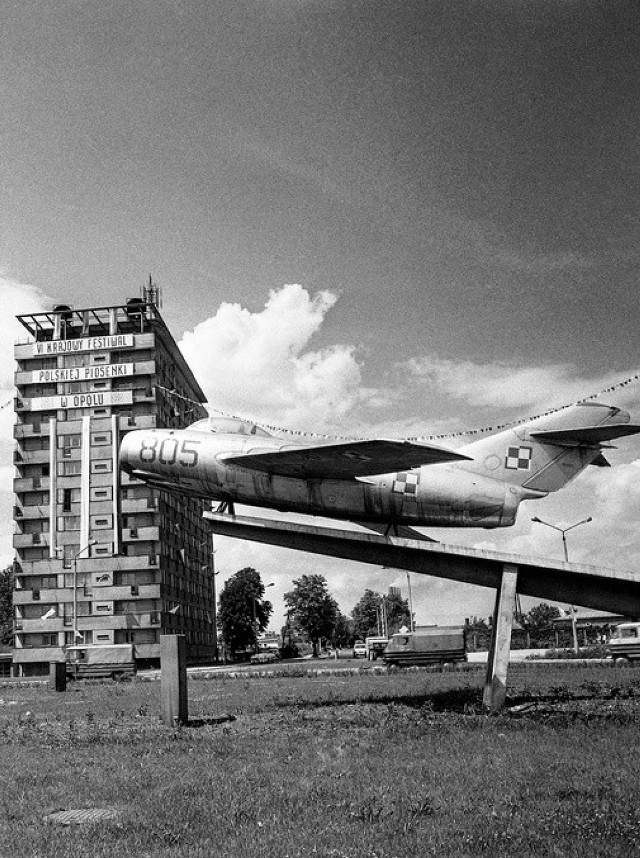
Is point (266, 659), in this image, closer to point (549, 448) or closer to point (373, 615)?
point (373, 615)

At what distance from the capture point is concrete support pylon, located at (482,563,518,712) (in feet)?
58.7

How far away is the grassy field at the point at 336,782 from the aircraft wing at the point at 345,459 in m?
5.53

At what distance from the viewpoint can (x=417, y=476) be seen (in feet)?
68.3

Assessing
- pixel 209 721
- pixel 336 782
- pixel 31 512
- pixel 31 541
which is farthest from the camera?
pixel 31 512

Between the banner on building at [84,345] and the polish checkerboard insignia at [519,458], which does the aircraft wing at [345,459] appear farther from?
the banner on building at [84,345]

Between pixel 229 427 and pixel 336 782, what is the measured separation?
12.9m

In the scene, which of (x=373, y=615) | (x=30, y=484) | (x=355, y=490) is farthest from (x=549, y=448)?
(x=373, y=615)

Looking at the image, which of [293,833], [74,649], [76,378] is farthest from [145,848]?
[76,378]

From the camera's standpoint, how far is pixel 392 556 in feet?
66.1

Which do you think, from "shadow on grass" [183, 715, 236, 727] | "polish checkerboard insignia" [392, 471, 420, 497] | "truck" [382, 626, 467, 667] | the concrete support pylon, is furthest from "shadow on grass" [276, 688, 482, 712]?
"truck" [382, 626, 467, 667]

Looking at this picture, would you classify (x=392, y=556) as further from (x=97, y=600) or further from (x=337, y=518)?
(x=97, y=600)

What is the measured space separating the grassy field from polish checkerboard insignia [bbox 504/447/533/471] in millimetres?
5753

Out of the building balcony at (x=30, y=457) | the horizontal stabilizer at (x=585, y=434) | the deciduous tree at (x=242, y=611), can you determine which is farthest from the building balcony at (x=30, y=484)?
the horizontal stabilizer at (x=585, y=434)

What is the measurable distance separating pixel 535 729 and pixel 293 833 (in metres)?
7.92
